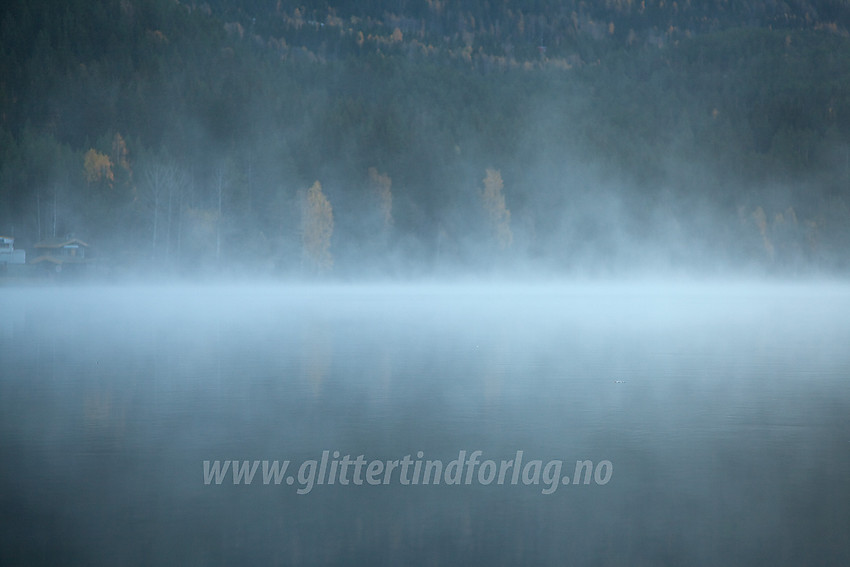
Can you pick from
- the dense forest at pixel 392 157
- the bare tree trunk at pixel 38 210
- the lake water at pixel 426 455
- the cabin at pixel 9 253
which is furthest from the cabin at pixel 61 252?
the lake water at pixel 426 455

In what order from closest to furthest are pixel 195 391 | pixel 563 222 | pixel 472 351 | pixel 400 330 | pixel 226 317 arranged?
1. pixel 195 391
2. pixel 472 351
3. pixel 400 330
4. pixel 226 317
5. pixel 563 222

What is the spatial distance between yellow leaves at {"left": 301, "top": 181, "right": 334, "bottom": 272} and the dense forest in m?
0.19

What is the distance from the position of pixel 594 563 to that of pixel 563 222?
103 m

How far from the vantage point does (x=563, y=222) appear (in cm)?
10888

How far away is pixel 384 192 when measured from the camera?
308 ft

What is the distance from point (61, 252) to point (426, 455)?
7733 cm

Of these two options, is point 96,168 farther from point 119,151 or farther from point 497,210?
point 497,210

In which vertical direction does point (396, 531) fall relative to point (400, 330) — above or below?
below

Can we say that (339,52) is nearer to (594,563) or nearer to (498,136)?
(498,136)

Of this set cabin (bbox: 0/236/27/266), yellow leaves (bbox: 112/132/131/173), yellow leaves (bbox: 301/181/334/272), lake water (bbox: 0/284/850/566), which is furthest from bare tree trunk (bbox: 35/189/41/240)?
lake water (bbox: 0/284/850/566)

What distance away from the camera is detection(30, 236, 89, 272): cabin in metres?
79.2

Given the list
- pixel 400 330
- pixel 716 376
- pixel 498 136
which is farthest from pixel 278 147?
pixel 716 376

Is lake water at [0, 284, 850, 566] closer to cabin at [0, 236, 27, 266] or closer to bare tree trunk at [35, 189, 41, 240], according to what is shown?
cabin at [0, 236, 27, 266]

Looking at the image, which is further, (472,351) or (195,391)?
(472,351)
